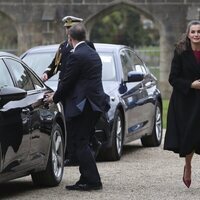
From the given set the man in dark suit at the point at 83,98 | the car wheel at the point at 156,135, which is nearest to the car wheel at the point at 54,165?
the man in dark suit at the point at 83,98

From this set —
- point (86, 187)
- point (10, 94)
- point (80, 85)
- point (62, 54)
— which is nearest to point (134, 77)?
point (62, 54)

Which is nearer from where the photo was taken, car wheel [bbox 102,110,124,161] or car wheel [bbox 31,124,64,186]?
car wheel [bbox 31,124,64,186]

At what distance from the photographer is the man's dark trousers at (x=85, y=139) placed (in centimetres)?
1087

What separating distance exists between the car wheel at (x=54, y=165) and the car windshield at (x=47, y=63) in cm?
337

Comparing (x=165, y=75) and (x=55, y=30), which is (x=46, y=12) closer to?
(x=55, y=30)

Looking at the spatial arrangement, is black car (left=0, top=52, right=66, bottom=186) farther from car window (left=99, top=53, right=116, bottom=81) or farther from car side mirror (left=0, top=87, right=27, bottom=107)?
car window (left=99, top=53, right=116, bottom=81)

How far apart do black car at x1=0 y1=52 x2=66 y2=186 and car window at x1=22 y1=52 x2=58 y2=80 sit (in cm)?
331

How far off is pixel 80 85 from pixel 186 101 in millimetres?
1125

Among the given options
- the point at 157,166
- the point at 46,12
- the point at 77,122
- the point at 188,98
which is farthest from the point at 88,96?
the point at 46,12

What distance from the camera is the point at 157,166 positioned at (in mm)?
13562

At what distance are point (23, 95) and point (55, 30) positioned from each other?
1221 inches

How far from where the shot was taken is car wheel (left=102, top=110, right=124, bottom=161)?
13.9 metres

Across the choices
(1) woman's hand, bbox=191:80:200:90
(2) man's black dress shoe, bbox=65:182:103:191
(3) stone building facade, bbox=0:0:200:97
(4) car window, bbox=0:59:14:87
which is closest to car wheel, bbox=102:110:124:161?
(2) man's black dress shoe, bbox=65:182:103:191

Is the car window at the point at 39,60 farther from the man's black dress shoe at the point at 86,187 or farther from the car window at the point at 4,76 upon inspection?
the car window at the point at 4,76
